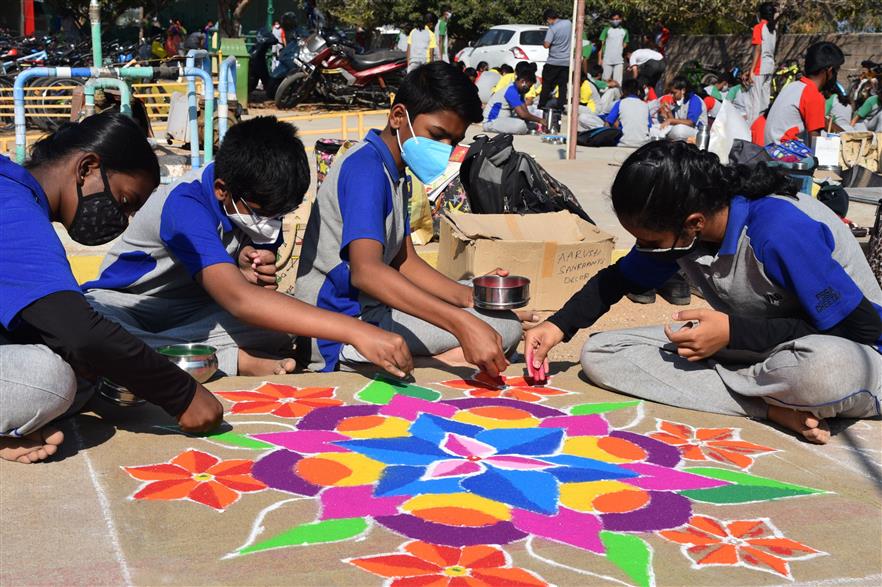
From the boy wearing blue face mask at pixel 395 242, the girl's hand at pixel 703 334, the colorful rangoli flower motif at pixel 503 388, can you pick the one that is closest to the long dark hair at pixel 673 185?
the girl's hand at pixel 703 334

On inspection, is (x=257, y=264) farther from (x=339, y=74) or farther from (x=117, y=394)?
(x=339, y=74)

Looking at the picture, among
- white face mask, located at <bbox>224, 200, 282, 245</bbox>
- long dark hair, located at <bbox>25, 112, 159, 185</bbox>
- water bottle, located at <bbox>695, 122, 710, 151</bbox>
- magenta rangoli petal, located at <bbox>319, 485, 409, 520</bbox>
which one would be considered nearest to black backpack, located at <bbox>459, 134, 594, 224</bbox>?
water bottle, located at <bbox>695, 122, 710, 151</bbox>

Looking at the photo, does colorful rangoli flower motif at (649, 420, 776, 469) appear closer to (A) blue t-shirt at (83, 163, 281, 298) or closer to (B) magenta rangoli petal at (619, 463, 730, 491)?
(B) magenta rangoli petal at (619, 463, 730, 491)

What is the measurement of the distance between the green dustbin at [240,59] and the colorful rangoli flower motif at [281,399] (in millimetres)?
12429

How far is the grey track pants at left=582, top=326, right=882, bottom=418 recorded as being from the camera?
315 cm

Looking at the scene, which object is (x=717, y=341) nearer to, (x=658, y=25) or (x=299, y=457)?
(x=299, y=457)

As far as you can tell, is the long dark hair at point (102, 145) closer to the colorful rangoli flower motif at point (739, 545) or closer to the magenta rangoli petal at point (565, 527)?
the magenta rangoli petal at point (565, 527)

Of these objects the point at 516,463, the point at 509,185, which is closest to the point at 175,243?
the point at 516,463

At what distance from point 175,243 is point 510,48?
18.6m

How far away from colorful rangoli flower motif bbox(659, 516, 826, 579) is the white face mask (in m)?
1.75

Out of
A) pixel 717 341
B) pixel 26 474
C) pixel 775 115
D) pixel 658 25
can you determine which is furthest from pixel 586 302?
pixel 658 25

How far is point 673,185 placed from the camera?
3061 mm

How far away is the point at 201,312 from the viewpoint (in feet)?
12.8

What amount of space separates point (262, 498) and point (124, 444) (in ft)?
1.82
